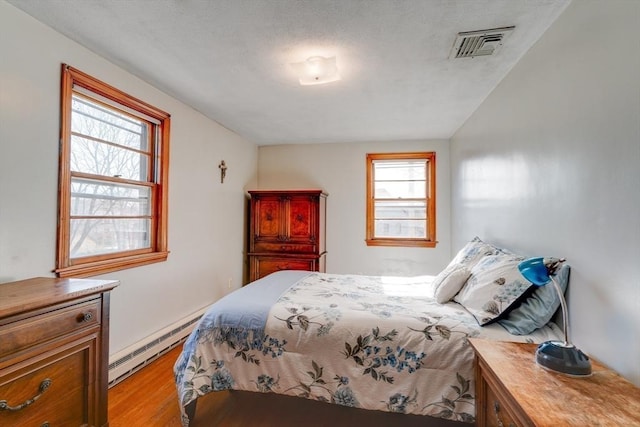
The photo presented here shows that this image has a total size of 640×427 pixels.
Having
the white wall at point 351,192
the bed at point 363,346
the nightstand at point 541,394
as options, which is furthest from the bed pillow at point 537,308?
the white wall at point 351,192

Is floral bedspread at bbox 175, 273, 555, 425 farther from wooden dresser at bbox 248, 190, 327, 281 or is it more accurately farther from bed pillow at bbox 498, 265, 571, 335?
wooden dresser at bbox 248, 190, 327, 281

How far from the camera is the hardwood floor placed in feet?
6.01

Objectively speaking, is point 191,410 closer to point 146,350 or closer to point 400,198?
point 146,350

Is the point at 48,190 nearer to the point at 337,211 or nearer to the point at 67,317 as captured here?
the point at 67,317

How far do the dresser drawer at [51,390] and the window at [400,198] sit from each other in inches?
144

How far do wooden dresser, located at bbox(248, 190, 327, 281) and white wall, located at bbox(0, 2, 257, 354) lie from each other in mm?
283

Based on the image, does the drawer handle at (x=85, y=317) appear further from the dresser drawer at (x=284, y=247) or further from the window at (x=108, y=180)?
the dresser drawer at (x=284, y=247)

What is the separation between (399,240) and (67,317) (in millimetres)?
3907

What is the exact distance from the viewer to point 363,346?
170 centimetres

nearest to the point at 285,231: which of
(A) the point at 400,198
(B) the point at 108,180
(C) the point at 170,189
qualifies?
(C) the point at 170,189

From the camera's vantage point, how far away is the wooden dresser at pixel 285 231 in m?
4.11

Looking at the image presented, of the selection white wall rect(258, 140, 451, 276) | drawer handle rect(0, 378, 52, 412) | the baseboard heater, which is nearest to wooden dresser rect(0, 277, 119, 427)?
drawer handle rect(0, 378, 52, 412)

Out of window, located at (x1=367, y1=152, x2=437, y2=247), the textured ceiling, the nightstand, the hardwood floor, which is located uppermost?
the textured ceiling

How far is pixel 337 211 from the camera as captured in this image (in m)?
4.65
